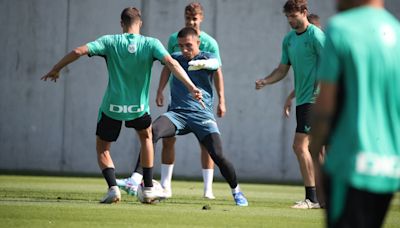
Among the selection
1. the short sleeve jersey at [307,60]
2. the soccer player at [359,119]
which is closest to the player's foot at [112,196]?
the short sleeve jersey at [307,60]

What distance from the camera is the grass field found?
8336mm

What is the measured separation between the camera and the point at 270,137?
20047 mm

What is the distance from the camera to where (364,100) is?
163 inches

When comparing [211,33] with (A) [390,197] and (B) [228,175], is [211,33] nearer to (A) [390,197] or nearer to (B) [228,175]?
(B) [228,175]

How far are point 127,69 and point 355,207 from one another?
651 cm

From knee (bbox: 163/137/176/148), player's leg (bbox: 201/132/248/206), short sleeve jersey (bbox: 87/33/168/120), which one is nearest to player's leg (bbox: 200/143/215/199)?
knee (bbox: 163/137/176/148)

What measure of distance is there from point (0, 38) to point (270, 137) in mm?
5490

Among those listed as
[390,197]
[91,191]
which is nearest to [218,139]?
[91,191]

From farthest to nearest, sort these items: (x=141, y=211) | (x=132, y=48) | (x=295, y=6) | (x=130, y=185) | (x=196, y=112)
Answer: (x=196, y=112)
(x=130, y=185)
(x=295, y=6)
(x=132, y=48)
(x=141, y=211)

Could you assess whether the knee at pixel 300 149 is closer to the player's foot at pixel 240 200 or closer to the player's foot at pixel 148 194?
the player's foot at pixel 240 200

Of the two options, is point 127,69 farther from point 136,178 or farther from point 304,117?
point 304,117

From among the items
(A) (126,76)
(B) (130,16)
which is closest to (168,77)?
(A) (126,76)

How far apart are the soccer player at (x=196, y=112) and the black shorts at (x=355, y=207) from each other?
6814 millimetres

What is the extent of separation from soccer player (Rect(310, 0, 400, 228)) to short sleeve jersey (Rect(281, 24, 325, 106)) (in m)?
6.56
